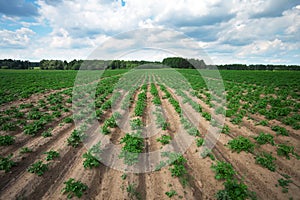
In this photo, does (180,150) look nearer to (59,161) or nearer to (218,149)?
(218,149)

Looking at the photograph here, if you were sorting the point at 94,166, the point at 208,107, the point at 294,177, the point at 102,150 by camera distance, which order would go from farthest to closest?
the point at 208,107 < the point at 102,150 < the point at 94,166 < the point at 294,177

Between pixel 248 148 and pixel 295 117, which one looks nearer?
pixel 248 148

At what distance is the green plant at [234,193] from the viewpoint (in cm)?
467

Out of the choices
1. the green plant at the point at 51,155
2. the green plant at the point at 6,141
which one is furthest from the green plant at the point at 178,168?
the green plant at the point at 6,141

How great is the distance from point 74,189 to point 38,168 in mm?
1890

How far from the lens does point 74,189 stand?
→ 4883 mm

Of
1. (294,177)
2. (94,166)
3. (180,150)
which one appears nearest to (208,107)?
(180,150)

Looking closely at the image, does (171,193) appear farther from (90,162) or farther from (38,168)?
(38,168)

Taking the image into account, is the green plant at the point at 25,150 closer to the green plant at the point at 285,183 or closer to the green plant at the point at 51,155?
the green plant at the point at 51,155

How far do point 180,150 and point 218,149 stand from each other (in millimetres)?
1714

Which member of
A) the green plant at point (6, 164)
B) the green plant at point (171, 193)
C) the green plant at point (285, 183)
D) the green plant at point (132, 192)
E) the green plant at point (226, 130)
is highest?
the green plant at point (226, 130)

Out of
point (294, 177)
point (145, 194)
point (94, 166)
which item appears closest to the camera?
point (145, 194)

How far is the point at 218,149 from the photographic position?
24.2ft

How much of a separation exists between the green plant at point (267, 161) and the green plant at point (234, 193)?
167 cm
